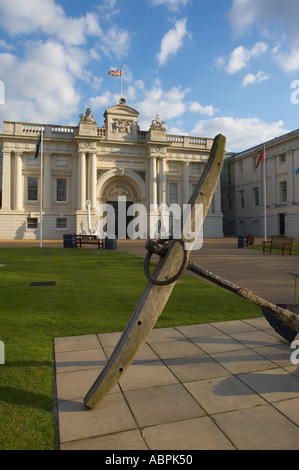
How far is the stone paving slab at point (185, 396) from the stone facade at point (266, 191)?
2909cm

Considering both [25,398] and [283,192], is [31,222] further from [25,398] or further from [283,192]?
[25,398]

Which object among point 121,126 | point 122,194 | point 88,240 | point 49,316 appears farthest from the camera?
point 122,194

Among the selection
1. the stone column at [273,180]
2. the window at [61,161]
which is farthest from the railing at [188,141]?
the window at [61,161]

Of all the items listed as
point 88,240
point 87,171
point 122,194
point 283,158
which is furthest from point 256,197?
point 88,240

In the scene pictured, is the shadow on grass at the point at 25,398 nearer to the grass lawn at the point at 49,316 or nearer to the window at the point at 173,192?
the grass lawn at the point at 49,316

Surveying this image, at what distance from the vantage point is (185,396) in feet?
9.44

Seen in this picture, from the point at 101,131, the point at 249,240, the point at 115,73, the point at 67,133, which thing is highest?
the point at 115,73

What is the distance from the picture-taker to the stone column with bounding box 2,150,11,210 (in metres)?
31.8

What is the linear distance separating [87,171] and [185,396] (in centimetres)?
3231

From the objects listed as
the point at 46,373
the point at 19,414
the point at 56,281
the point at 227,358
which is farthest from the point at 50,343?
the point at 56,281

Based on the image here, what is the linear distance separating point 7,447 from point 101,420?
2.17ft

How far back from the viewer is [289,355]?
12.5 ft

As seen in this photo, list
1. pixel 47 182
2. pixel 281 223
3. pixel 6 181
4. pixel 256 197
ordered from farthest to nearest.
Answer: pixel 256 197 → pixel 281 223 → pixel 47 182 → pixel 6 181

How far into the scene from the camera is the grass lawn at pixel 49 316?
2.55m
